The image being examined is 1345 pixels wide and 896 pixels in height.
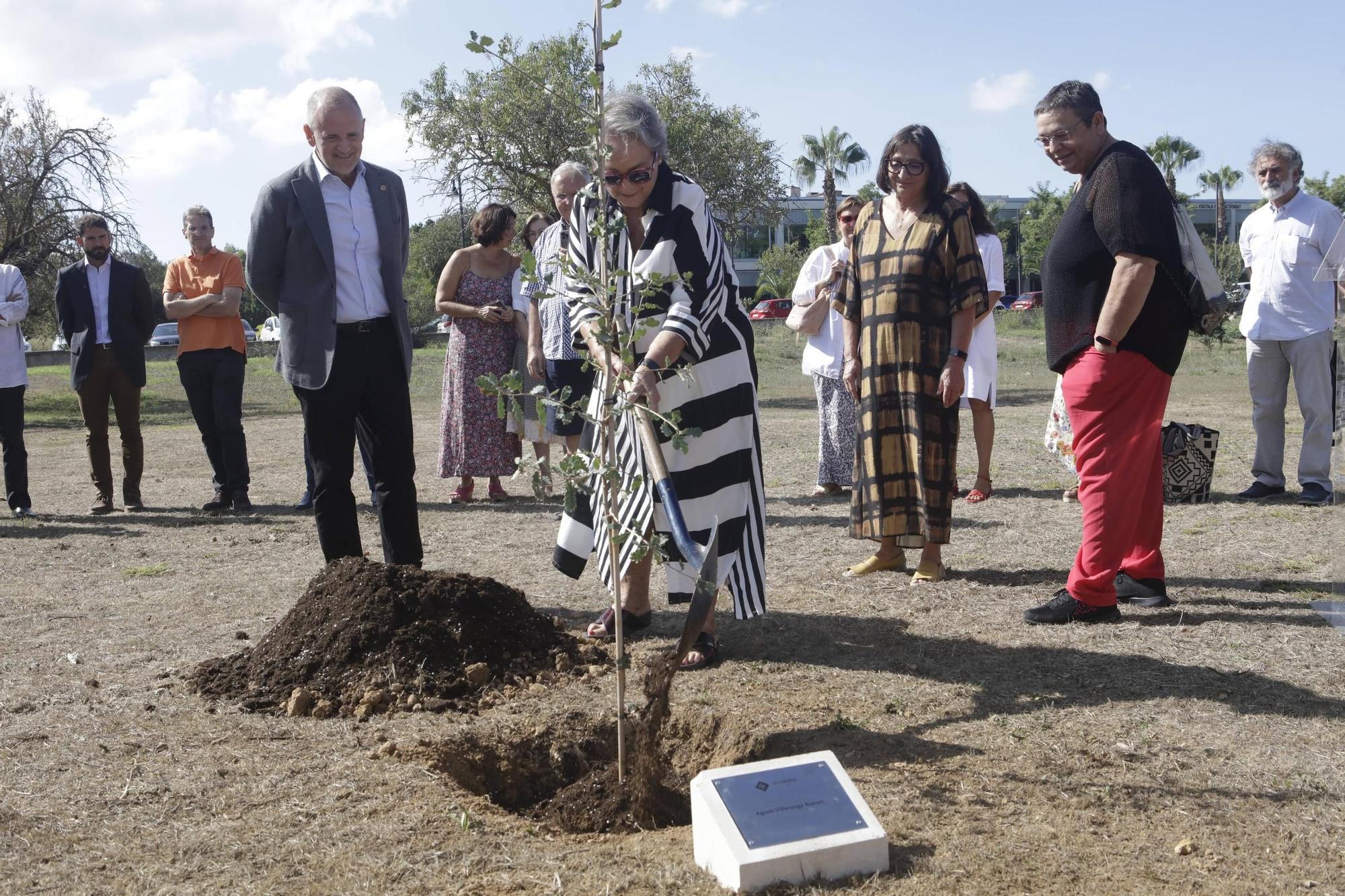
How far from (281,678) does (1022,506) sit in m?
5.38

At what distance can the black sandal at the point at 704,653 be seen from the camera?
452 centimetres

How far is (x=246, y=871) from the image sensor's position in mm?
2869

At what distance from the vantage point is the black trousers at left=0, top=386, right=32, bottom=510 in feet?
28.7

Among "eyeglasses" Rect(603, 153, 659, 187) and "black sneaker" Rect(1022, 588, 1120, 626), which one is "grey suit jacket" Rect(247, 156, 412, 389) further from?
"black sneaker" Rect(1022, 588, 1120, 626)

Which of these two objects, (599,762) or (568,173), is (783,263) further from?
(599,762)

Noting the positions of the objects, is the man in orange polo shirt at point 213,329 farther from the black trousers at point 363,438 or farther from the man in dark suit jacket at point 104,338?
the black trousers at point 363,438

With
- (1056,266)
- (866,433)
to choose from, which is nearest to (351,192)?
(866,433)

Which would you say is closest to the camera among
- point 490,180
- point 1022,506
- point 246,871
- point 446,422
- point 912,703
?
point 246,871

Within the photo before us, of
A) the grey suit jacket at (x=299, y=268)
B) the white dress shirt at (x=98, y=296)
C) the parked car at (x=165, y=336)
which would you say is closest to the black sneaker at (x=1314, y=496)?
the grey suit jacket at (x=299, y=268)

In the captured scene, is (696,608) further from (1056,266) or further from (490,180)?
(490,180)

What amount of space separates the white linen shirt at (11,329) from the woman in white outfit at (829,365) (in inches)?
223

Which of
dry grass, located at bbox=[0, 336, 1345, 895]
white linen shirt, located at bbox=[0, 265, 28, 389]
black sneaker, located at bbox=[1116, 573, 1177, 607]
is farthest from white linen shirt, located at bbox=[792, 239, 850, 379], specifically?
white linen shirt, located at bbox=[0, 265, 28, 389]

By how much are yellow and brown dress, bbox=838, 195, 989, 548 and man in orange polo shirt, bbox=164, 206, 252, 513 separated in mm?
5029

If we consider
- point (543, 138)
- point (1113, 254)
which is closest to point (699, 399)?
point (1113, 254)
